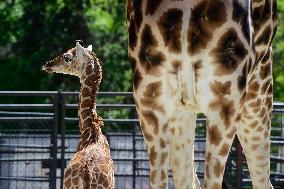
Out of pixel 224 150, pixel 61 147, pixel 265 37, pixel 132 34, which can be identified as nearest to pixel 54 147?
pixel 61 147

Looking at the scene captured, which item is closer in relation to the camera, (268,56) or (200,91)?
(200,91)

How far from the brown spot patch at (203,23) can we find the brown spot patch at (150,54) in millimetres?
170

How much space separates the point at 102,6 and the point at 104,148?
20551 mm

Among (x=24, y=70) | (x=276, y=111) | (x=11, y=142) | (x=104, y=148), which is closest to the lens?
(x=104, y=148)

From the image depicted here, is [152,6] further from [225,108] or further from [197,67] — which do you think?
[225,108]

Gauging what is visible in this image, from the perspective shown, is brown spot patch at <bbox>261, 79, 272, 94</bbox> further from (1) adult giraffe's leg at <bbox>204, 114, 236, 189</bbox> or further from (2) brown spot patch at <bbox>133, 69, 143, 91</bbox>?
(2) brown spot patch at <bbox>133, 69, 143, 91</bbox>

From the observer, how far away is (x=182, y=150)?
Result: 4113 mm

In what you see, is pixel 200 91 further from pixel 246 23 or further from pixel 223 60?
pixel 246 23

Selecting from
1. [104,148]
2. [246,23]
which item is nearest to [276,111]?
[104,148]

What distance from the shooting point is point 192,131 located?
4176 mm

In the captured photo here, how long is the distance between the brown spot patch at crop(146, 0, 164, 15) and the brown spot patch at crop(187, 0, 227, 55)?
0.20 m

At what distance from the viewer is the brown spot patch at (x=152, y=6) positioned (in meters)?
3.60

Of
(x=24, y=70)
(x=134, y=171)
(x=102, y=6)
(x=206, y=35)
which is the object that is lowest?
(x=134, y=171)

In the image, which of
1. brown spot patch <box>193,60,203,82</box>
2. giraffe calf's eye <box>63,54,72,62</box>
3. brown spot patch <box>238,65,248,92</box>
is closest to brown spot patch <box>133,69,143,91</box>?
brown spot patch <box>193,60,203,82</box>
